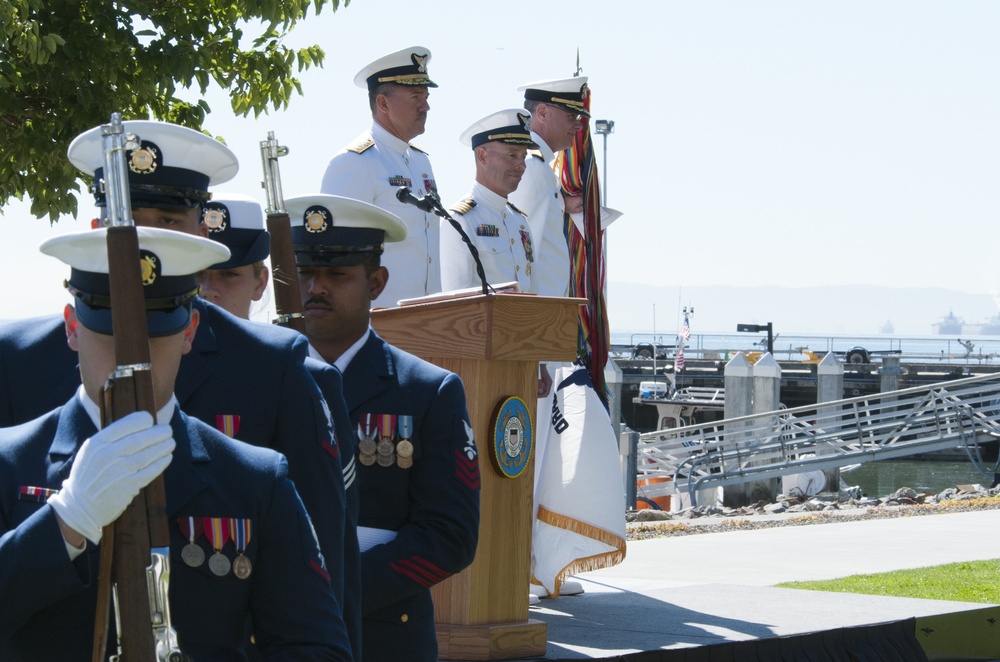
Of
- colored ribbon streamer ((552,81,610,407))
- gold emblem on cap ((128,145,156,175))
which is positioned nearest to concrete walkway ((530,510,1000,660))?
colored ribbon streamer ((552,81,610,407))

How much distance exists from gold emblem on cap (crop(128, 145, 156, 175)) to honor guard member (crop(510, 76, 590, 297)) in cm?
408

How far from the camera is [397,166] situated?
588 cm

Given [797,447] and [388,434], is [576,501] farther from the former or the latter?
[797,447]

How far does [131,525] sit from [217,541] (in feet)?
0.78

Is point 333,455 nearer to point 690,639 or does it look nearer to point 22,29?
point 690,639

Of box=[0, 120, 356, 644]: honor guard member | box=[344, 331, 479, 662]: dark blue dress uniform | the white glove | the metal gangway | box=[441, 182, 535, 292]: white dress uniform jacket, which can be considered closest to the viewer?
the white glove

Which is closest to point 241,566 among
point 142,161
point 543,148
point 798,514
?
point 142,161

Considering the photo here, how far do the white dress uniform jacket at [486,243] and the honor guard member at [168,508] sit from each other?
12.1 feet

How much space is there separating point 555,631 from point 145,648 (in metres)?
3.50

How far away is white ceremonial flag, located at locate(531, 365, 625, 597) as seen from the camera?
20.4 ft

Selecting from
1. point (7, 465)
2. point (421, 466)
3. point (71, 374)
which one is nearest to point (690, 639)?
point (421, 466)

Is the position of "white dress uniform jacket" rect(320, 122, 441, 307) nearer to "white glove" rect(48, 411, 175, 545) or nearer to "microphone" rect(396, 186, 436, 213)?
"microphone" rect(396, 186, 436, 213)

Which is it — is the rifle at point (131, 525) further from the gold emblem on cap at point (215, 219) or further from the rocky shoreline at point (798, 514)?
the rocky shoreline at point (798, 514)

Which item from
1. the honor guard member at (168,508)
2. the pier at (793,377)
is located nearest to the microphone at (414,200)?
the honor guard member at (168,508)
